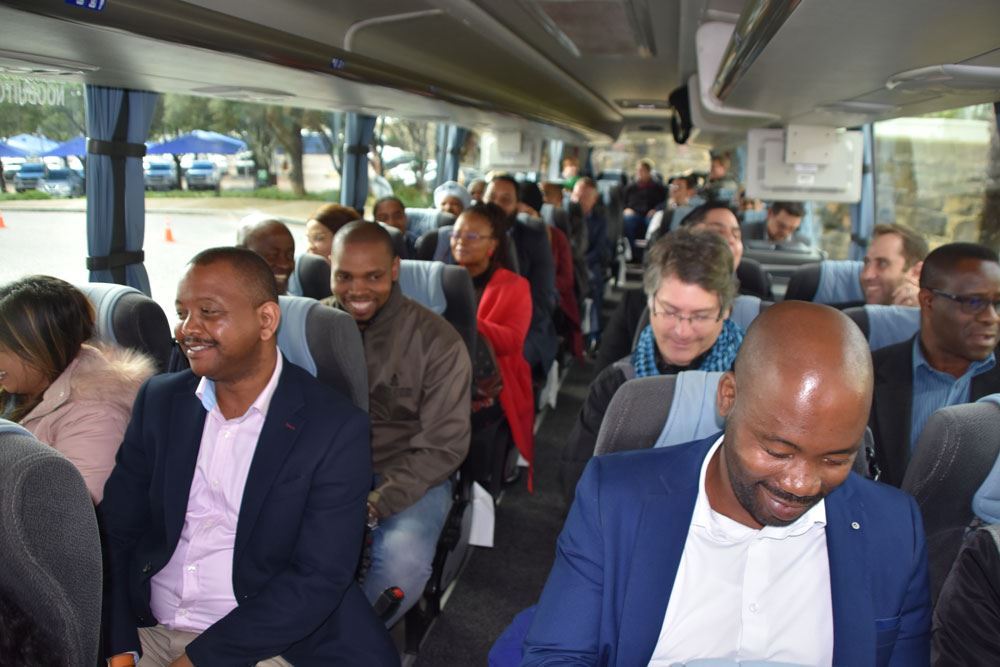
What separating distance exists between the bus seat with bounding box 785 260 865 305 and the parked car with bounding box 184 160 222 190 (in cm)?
335

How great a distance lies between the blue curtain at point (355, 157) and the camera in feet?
22.0

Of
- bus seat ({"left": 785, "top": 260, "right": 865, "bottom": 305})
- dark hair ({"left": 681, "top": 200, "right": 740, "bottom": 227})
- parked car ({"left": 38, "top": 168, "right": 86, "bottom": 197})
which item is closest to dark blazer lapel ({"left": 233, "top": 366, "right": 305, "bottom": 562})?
parked car ({"left": 38, "top": 168, "right": 86, "bottom": 197})

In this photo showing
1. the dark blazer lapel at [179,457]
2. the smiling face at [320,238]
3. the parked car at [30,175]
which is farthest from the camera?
the smiling face at [320,238]

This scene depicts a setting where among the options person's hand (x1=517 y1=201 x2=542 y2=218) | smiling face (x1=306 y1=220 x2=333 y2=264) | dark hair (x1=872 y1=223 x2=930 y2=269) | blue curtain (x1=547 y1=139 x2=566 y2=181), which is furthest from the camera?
blue curtain (x1=547 y1=139 x2=566 y2=181)

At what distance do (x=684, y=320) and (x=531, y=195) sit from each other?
5.42 meters

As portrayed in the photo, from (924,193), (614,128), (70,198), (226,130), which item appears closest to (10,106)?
(70,198)

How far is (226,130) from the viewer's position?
4.66 meters

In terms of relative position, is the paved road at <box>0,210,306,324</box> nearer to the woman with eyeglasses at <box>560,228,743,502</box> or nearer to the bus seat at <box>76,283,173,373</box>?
the bus seat at <box>76,283,173,373</box>

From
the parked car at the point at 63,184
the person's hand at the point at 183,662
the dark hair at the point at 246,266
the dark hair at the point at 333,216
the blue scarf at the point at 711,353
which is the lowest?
the person's hand at the point at 183,662

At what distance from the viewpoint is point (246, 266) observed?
7.24 feet

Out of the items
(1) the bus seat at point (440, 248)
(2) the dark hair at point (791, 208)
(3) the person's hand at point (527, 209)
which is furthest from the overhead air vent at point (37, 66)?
(2) the dark hair at point (791, 208)

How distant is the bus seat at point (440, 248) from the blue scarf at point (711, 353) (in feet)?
7.40

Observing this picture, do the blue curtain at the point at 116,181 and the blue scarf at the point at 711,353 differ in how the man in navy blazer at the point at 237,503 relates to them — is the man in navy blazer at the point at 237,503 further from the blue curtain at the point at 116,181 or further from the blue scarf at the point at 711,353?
the blue curtain at the point at 116,181

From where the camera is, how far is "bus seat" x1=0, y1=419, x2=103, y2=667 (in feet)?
3.62
